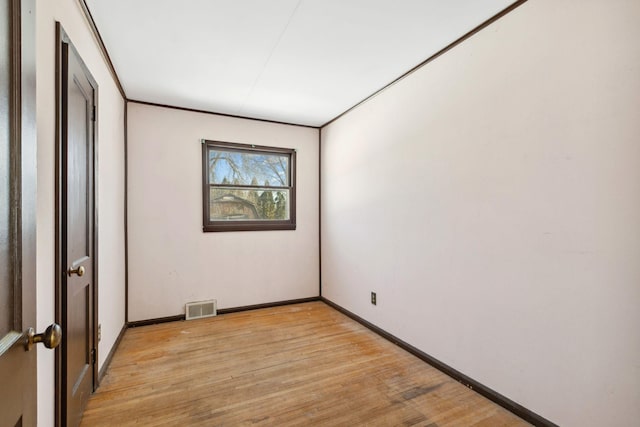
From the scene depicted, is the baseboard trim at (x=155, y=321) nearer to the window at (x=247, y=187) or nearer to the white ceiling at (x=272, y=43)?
the window at (x=247, y=187)

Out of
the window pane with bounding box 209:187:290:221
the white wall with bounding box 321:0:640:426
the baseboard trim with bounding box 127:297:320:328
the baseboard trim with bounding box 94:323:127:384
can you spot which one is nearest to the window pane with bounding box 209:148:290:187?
the window pane with bounding box 209:187:290:221

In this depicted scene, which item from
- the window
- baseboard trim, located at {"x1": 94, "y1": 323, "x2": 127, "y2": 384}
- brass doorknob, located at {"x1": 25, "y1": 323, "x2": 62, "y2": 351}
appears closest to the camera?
brass doorknob, located at {"x1": 25, "y1": 323, "x2": 62, "y2": 351}

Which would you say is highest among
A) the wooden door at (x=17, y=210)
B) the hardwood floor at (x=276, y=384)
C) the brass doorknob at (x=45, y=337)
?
the wooden door at (x=17, y=210)

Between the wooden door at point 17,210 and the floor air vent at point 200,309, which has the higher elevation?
the wooden door at point 17,210

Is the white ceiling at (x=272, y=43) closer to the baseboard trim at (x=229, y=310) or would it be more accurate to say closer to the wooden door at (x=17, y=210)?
the wooden door at (x=17, y=210)

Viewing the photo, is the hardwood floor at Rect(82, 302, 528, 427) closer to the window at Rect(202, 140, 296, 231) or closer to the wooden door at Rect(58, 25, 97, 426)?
the wooden door at Rect(58, 25, 97, 426)

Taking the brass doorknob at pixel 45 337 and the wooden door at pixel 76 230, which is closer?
the brass doorknob at pixel 45 337

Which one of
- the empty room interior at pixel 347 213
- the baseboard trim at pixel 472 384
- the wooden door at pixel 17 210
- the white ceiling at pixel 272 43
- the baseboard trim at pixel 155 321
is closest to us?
the wooden door at pixel 17 210

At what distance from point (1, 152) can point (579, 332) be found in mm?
2334

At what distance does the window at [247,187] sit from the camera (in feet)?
12.1

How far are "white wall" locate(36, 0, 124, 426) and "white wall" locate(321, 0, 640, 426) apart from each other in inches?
93.3

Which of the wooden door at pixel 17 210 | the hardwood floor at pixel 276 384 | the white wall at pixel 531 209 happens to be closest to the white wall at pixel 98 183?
the hardwood floor at pixel 276 384

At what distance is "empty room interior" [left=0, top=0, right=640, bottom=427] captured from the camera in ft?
4.67

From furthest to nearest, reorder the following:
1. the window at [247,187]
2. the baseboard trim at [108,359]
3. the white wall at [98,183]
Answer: the window at [247,187] < the baseboard trim at [108,359] < the white wall at [98,183]
